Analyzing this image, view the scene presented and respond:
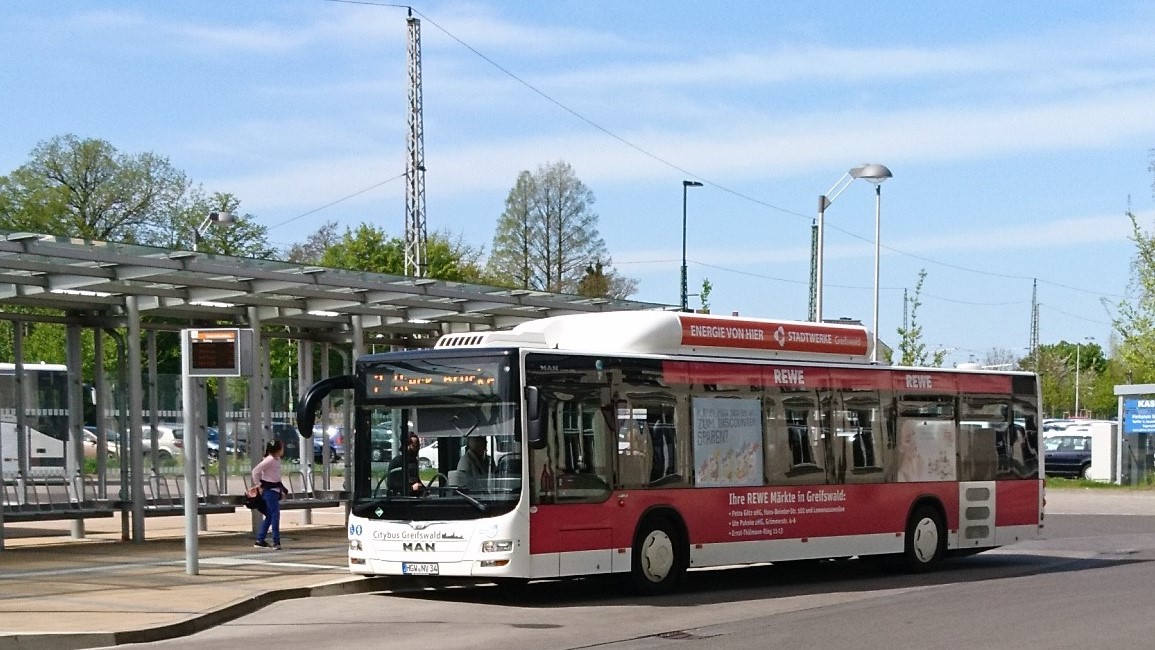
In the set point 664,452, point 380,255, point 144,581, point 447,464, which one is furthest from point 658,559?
point 380,255

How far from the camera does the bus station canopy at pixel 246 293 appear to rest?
19.2 m

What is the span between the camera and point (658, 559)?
16922mm

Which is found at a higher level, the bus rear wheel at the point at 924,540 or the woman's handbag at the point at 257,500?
the woman's handbag at the point at 257,500

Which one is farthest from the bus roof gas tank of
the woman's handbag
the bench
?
the bench

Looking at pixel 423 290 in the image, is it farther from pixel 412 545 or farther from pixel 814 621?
pixel 814 621

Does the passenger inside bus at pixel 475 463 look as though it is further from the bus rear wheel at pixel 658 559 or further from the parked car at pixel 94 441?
the parked car at pixel 94 441

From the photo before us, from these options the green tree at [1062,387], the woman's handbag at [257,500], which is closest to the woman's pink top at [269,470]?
the woman's handbag at [257,500]

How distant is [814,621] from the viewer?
14328mm

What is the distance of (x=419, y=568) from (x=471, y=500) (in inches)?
33.7

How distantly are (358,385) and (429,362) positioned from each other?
1010 mm

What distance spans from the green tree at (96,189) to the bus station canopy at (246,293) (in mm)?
48247

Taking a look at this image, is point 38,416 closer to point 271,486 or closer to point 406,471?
point 271,486

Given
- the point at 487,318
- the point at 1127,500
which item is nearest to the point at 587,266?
the point at 1127,500

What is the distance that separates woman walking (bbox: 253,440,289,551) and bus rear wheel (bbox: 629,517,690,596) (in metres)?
6.37
